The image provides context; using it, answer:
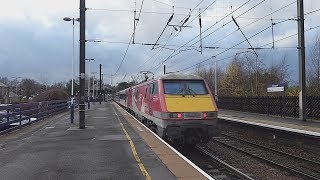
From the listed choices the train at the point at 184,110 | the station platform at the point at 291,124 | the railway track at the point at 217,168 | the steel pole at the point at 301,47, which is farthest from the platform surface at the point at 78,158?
the steel pole at the point at 301,47

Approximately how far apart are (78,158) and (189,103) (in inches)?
224

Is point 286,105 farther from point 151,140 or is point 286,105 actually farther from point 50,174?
point 50,174

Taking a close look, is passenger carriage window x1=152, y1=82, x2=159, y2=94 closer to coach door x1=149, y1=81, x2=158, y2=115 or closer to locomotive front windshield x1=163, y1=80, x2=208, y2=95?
coach door x1=149, y1=81, x2=158, y2=115

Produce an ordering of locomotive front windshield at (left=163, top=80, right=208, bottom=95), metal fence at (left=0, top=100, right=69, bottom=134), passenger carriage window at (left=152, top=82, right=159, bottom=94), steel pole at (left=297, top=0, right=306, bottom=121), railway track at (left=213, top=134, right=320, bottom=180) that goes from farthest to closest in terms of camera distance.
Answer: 1. steel pole at (left=297, top=0, right=306, bottom=121)
2. metal fence at (left=0, top=100, right=69, bottom=134)
3. passenger carriage window at (left=152, top=82, right=159, bottom=94)
4. locomotive front windshield at (left=163, top=80, right=208, bottom=95)
5. railway track at (left=213, top=134, right=320, bottom=180)

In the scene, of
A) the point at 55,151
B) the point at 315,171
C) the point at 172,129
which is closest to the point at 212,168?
the point at 172,129

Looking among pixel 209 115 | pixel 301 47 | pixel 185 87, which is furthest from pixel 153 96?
pixel 301 47

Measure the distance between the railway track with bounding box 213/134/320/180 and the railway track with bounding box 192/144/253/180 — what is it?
185 centimetres

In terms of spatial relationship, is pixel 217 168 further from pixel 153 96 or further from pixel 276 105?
pixel 276 105

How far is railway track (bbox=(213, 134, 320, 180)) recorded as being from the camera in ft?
42.2

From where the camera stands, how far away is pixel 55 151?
11.9 m

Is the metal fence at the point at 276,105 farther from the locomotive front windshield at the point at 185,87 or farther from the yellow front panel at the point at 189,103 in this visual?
the yellow front panel at the point at 189,103

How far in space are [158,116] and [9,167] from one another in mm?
7072

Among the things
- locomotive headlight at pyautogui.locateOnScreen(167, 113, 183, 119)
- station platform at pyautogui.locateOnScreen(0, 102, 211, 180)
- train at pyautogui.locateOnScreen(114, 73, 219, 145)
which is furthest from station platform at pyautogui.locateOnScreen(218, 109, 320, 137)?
station platform at pyautogui.locateOnScreen(0, 102, 211, 180)

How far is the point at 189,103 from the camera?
1527 centimetres
